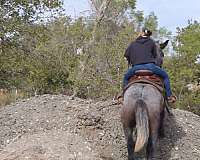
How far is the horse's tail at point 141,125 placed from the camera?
6.52 metres

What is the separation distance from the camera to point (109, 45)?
16.8 metres

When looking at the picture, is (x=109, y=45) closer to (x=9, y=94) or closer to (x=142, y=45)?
(x=9, y=94)

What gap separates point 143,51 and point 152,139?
4.67 feet

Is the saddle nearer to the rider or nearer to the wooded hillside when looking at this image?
the rider

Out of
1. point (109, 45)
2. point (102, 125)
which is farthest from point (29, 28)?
point (102, 125)

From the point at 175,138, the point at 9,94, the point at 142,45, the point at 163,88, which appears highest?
the point at 142,45

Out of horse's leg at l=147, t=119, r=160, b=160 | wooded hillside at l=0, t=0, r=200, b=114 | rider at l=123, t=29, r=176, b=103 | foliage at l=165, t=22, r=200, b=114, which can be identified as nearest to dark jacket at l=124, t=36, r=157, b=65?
rider at l=123, t=29, r=176, b=103

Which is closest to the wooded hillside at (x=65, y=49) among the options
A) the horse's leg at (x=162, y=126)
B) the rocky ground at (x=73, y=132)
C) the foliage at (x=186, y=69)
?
the foliage at (x=186, y=69)

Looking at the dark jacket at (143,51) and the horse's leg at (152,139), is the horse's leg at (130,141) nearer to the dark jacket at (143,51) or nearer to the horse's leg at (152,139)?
the horse's leg at (152,139)

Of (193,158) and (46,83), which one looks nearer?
(193,158)

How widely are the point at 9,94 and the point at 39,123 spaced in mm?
12091

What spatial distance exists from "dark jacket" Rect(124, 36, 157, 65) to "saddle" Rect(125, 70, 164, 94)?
22cm

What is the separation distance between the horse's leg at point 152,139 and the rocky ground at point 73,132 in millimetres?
499

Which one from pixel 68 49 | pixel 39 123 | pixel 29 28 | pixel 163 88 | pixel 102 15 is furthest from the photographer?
pixel 68 49
